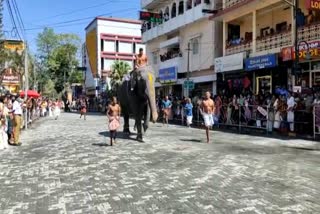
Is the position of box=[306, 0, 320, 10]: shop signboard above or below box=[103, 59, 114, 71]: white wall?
below

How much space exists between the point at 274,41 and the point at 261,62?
126 cm

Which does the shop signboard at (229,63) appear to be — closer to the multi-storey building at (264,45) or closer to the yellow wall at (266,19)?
the multi-storey building at (264,45)

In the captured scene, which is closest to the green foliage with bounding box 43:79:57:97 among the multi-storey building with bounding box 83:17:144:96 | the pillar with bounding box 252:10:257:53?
the multi-storey building with bounding box 83:17:144:96

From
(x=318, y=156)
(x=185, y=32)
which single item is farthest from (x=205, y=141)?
(x=185, y=32)

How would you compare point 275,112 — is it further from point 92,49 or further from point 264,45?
point 92,49

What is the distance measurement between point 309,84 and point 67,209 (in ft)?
62.4

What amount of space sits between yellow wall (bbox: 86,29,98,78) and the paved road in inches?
2240

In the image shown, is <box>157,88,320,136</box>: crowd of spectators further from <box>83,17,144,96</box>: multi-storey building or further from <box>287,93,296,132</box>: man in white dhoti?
<box>83,17,144,96</box>: multi-storey building

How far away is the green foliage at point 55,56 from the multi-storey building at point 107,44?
674 cm

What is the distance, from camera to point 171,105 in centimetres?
3080

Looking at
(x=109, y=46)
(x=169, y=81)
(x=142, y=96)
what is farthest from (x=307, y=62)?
(x=109, y=46)

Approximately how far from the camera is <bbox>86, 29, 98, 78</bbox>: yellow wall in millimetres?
71875

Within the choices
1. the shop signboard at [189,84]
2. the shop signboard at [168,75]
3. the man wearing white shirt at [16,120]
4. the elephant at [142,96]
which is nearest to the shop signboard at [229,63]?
the shop signboard at [189,84]

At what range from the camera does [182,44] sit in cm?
3900
